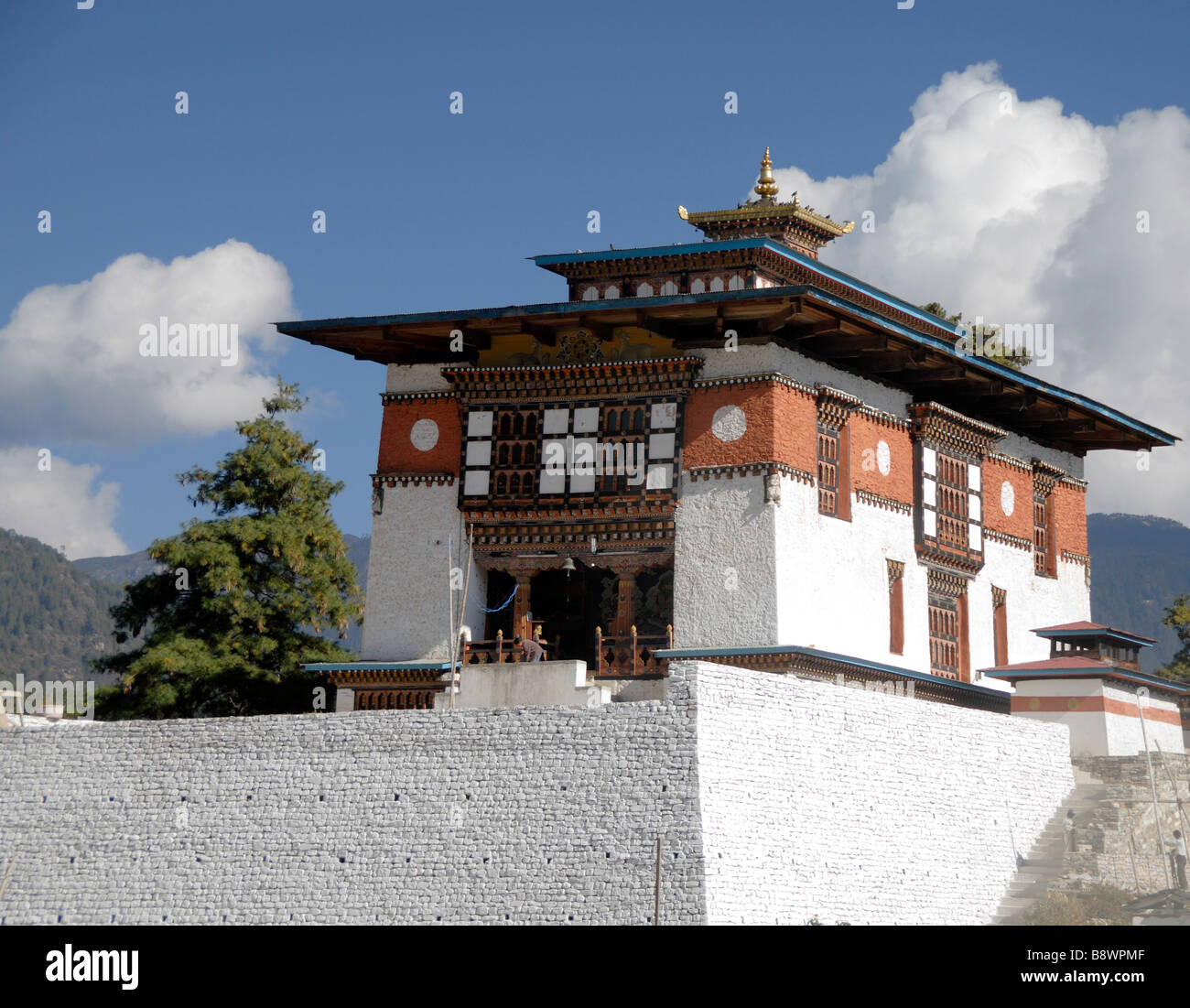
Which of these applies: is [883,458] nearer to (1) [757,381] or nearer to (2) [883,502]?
(2) [883,502]

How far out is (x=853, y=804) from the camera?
2555cm

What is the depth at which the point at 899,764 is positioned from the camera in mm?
26656

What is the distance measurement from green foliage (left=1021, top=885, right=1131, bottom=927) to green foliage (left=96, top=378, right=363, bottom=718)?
17.9 metres

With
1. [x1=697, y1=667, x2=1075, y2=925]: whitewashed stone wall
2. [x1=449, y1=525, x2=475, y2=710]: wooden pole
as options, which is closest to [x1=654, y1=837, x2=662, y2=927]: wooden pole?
[x1=697, y1=667, x2=1075, y2=925]: whitewashed stone wall

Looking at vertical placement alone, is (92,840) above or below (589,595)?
below

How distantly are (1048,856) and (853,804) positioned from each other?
4804 millimetres

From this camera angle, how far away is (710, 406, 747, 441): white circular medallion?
101ft

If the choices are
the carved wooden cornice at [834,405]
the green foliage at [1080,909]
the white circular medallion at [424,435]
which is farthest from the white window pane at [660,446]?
the green foliage at [1080,909]

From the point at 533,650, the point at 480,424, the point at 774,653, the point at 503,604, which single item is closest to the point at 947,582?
the point at 774,653

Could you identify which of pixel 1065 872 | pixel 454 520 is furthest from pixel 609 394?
pixel 1065 872

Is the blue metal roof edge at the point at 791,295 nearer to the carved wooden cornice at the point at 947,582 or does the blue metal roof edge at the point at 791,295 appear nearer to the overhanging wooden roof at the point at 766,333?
the overhanging wooden roof at the point at 766,333
